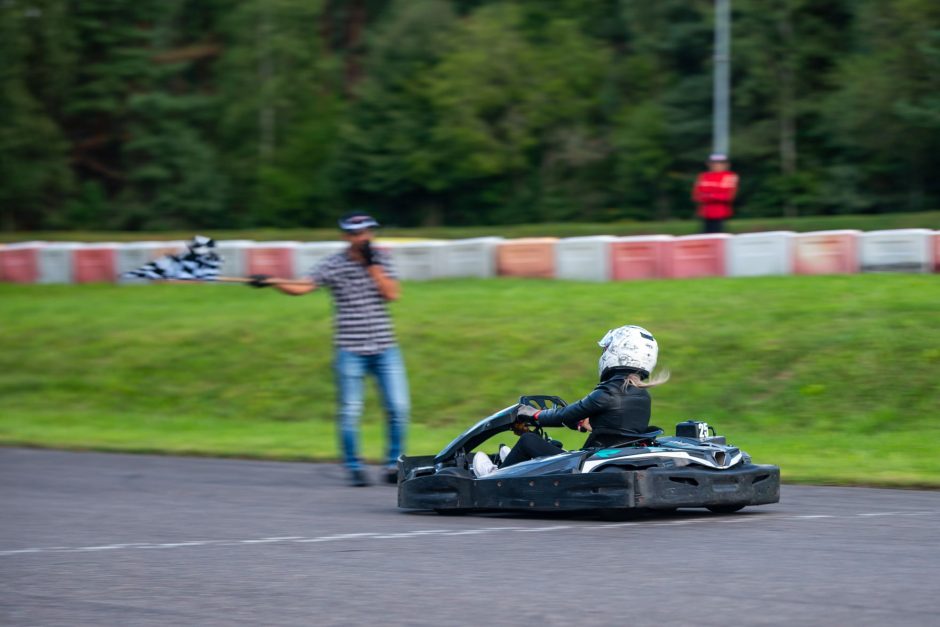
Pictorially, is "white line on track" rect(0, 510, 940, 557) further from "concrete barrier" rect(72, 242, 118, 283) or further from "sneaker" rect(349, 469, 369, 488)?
"concrete barrier" rect(72, 242, 118, 283)

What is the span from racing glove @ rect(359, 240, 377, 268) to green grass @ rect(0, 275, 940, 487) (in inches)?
95.0

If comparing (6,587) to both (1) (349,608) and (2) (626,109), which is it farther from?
(2) (626,109)

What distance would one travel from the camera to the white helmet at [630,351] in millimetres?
7590

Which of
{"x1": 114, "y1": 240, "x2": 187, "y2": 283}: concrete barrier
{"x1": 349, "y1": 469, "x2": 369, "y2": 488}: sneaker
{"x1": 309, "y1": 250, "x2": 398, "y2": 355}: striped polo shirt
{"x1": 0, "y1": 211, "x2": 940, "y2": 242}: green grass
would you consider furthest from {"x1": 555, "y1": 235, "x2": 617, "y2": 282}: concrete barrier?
{"x1": 349, "y1": 469, "x2": 369, "y2": 488}: sneaker

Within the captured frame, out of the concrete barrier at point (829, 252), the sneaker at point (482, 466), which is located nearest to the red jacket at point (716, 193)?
the concrete barrier at point (829, 252)

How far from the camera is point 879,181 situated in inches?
1714

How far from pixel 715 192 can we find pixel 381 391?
389 inches

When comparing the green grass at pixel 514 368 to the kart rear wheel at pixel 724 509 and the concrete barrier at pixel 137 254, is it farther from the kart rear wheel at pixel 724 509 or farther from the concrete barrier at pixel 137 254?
the concrete barrier at pixel 137 254

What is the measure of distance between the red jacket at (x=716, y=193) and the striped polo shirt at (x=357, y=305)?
370 inches

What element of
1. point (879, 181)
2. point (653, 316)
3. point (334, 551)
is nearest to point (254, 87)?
point (879, 181)

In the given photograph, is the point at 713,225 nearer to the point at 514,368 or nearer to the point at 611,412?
the point at 514,368

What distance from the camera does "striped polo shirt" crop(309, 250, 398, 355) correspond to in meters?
9.88

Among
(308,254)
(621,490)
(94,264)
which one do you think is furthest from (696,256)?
(621,490)

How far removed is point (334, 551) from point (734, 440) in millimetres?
5221
